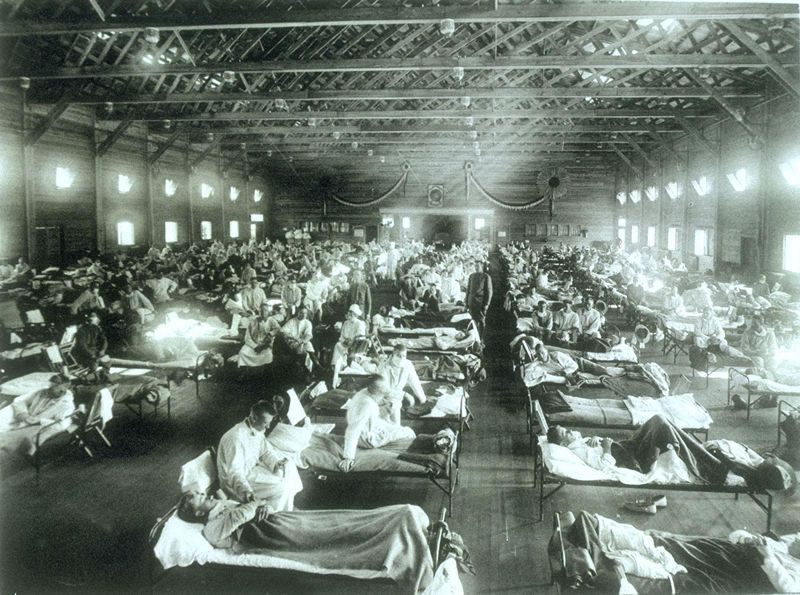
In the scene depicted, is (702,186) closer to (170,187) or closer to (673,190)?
(673,190)

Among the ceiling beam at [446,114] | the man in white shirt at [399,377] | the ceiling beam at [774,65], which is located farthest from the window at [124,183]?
the ceiling beam at [774,65]

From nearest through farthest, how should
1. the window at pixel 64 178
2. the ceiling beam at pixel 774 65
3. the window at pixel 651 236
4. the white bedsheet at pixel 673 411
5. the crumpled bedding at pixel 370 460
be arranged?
the crumpled bedding at pixel 370 460 < the white bedsheet at pixel 673 411 < the ceiling beam at pixel 774 65 < the window at pixel 64 178 < the window at pixel 651 236

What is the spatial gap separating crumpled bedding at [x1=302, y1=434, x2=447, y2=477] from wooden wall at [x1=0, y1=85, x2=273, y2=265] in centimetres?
1300

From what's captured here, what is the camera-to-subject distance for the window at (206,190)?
25.8m

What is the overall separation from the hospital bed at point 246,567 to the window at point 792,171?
43.9 feet

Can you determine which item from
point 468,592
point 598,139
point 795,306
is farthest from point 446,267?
point 468,592

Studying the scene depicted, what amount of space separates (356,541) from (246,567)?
0.69 m

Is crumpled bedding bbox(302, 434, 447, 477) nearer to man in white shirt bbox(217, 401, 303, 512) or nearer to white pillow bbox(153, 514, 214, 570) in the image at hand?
man in white shirt bbox(217, 401, 303, 512)

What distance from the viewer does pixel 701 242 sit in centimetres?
1938

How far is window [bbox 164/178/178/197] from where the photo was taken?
2271 cm

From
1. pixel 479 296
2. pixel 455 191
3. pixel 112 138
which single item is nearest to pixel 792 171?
pixel 479 296

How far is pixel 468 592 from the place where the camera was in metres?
3.89

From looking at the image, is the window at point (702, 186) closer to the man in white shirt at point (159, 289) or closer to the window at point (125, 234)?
the man in white shirt at point (159, 289)

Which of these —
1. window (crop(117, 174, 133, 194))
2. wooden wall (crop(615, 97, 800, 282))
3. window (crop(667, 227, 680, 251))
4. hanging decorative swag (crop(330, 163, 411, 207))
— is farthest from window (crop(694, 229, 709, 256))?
window (crop(117, 174, 133, 194))
